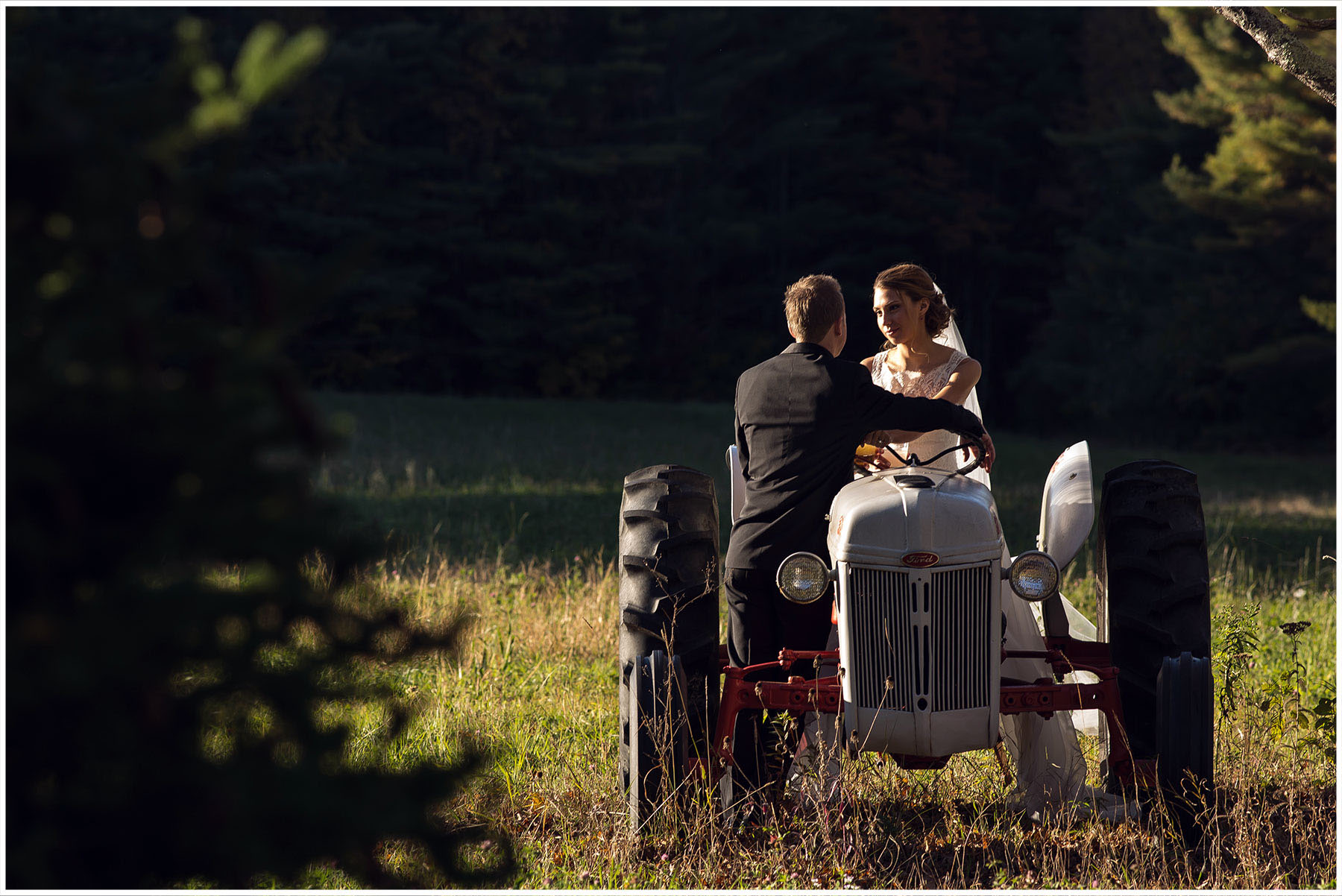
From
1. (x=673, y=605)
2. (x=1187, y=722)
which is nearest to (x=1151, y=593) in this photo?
(x=1187, y=722)

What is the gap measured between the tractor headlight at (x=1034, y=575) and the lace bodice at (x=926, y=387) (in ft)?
3.39

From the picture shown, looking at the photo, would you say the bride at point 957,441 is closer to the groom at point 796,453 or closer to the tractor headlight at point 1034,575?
the groom at point 796,453

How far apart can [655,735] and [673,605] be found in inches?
17.2

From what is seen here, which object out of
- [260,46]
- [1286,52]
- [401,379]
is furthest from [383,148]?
[260,46]

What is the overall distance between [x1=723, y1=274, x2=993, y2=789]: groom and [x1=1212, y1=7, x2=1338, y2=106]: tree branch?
2227 mm

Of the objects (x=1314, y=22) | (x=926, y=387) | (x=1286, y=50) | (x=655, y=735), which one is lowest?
(x=655, y=735)

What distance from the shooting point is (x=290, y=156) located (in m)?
34.5

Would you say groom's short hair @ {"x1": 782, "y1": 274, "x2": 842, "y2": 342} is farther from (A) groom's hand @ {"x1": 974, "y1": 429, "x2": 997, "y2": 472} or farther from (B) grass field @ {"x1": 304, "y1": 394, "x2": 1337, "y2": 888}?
(B) grass field @ {"x1": 304, "y1": 394, "x2": 1337, "y2": 888}

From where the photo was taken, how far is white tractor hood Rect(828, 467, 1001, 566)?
11.7 ft

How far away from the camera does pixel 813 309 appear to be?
400cm

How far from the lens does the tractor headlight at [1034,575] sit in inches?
144

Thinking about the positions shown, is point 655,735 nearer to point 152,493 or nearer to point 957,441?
point 957,441

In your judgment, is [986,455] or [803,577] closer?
[803,577]

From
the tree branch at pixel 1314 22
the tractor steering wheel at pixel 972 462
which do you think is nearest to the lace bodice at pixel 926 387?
the tractor steering wheel at pixel 972 462
